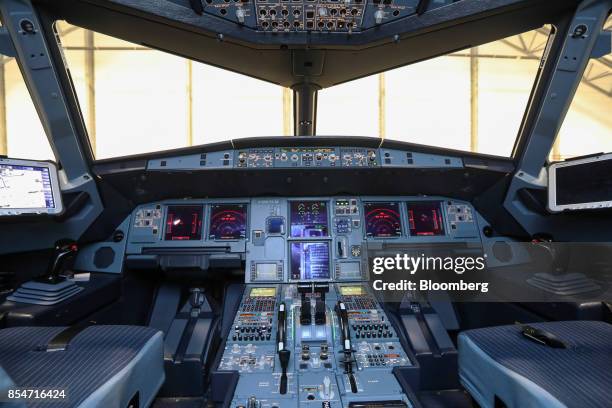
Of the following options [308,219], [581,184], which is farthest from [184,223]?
[581,184]

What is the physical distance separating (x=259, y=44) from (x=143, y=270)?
5.18ft

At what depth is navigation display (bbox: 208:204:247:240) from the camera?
229cm

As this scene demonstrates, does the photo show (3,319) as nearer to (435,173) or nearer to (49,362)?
(49,362)

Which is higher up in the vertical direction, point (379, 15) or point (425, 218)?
point (379, 15)

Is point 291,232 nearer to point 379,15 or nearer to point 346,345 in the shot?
point 346,345

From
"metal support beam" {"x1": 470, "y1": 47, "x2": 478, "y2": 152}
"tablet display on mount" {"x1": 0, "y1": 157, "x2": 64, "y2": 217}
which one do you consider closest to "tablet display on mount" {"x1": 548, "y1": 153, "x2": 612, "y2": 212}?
"tablet display on mount" {"x1": 0, "y1": 157, "x2": 64, "y2": 217}

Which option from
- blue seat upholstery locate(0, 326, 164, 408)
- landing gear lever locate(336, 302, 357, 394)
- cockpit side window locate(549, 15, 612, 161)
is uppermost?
cockpit side window locate(549, 15, 612, 161)

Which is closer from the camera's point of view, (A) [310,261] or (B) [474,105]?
(A) [310,261]

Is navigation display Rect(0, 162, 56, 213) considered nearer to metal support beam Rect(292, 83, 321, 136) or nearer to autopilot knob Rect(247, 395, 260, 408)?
autopilot knob Rect(247, 395, 260, 408)

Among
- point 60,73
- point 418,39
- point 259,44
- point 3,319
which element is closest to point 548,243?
point 418,39

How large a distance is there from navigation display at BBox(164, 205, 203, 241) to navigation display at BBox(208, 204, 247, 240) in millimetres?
85

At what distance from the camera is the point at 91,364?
0.99m

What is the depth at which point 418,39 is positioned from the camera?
2008 millimetres

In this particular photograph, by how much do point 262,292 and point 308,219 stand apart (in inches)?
22.8
